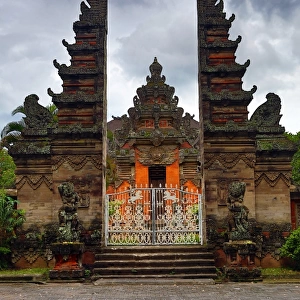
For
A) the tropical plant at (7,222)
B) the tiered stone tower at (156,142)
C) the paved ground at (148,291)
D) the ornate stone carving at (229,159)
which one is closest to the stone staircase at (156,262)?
the paved ground at (148,291)

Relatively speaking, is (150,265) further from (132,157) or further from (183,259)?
(132,157)

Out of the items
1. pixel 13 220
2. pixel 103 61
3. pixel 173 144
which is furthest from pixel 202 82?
pixel 173 144

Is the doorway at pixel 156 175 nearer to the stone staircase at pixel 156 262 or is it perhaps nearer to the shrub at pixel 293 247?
the stone staircase at pixel 156 262

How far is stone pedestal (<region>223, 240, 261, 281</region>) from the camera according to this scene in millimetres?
11906

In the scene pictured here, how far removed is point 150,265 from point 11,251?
437 cm

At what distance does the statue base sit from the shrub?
557cm

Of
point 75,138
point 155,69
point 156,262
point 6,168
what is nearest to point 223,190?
point 156,262

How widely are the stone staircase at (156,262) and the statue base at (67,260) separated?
1.95ft

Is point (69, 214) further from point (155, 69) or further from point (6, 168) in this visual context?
point (6, 168)

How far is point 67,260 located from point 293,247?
19.8 feet

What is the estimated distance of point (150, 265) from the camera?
12883 millimetres

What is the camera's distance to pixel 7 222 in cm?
1401

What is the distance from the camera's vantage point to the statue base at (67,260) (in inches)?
469

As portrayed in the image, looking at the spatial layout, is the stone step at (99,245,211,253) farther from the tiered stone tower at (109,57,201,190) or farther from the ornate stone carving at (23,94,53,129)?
the tiered stone tower at (109,57,201,190)
